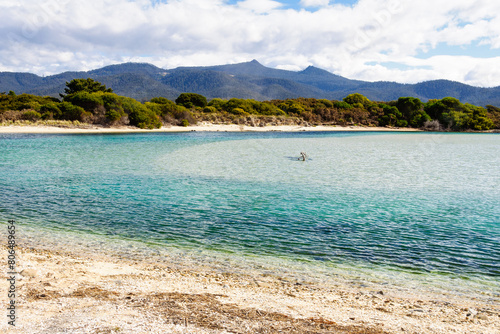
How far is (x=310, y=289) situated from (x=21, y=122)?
7813cm

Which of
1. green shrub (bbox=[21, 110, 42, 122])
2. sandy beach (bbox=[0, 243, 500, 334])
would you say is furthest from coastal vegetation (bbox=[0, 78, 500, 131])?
sandy beach (bbox=[0, 243, 500, 334])

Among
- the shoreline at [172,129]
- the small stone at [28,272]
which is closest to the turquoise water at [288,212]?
the small stone at [28,272]

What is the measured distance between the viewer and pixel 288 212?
1475cm

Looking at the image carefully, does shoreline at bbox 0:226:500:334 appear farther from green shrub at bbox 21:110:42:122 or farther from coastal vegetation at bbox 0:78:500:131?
green shrub at bbox 21:110:42:122

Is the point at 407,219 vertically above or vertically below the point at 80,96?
below

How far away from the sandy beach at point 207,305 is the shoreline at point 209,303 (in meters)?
0.02

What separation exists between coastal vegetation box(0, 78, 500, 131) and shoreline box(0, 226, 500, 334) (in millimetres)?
72932

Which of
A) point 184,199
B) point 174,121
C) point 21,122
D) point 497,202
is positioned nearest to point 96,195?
point 184,199

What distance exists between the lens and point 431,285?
8.24 m

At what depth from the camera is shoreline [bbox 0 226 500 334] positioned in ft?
18.7

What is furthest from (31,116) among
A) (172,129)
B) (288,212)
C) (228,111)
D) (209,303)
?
(209,303)

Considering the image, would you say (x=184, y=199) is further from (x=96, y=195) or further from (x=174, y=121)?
(x=174, y=121)

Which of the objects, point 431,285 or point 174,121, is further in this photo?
point 174,121

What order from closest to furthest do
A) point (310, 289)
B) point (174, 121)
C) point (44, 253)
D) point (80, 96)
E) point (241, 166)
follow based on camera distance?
point (310, 289) → point (44, 253) → point (241, 166) → point (80, 96) → point (174, 121)
